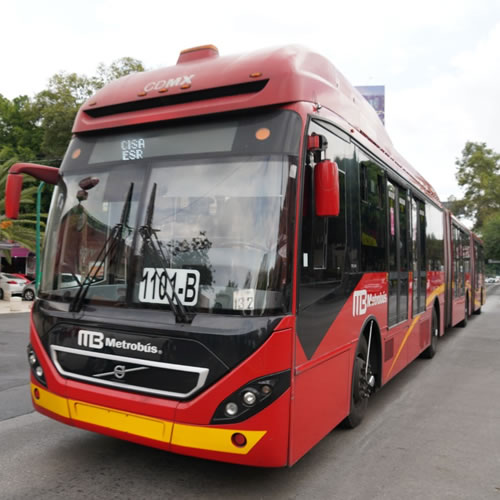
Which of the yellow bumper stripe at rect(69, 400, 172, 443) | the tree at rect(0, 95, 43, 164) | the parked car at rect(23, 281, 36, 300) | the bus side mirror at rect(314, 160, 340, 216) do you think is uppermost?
the tree at rect(0, 95, 43, 164)

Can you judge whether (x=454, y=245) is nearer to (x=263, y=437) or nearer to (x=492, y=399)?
(x=492, y=399)

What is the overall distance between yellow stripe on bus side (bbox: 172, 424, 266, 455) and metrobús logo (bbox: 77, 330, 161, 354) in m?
0.56

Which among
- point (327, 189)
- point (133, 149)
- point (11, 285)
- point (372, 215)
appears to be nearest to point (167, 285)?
point (133, 149)

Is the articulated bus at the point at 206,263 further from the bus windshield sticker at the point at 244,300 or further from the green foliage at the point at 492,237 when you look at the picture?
the green foliage at the point at 492,237

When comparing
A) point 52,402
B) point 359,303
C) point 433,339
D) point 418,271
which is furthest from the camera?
point 433,339

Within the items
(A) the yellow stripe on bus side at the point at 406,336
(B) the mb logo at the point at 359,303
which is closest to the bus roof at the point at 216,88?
(B) the mb logo at the point at 359,303

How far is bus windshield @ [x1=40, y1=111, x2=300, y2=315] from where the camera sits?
359 cm

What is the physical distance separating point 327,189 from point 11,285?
2523cm

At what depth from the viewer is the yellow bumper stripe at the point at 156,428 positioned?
3.42 m

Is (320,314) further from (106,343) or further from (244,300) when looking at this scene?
(106,343)

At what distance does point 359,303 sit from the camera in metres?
5.04

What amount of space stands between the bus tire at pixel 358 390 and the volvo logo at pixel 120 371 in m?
2.21

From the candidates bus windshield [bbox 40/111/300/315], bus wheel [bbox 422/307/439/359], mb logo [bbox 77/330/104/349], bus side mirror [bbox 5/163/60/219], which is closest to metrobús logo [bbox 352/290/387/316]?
bus windshield [bbox 40/111/300/315]

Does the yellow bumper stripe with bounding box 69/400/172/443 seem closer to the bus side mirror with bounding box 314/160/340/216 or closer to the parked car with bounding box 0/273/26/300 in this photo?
the bus side mirror with bounding box 314/160/340/216
